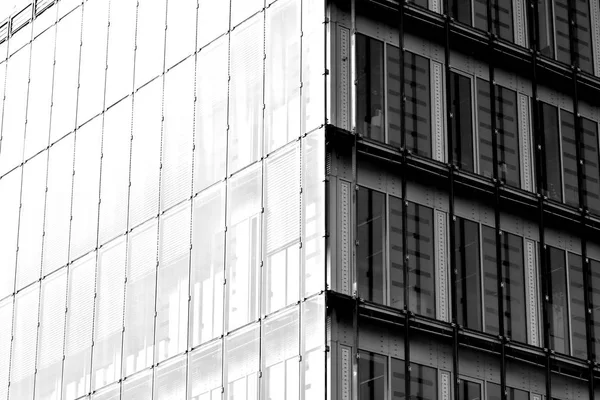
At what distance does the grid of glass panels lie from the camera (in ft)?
128

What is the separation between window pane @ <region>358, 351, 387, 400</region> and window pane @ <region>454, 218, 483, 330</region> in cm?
298

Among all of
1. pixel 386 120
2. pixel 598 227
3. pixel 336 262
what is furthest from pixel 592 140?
pixel 336 262

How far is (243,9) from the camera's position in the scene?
43.4 meters

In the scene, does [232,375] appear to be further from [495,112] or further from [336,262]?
[495,112]

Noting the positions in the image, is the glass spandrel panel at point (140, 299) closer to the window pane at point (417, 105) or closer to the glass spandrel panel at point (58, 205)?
the glass spandrel panel at point (58, 205)

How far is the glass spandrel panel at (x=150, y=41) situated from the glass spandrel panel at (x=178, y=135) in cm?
128

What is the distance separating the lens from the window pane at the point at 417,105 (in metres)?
40.5

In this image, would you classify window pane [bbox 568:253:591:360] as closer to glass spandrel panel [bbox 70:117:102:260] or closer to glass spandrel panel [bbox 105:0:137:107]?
glass spandrel panel [bbox 70:117:102:260]

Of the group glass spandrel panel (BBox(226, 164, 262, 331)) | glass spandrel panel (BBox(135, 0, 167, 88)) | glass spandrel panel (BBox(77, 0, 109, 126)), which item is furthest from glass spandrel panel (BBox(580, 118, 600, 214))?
glass spandrel panel (BBox(77, 0, 109, 126))

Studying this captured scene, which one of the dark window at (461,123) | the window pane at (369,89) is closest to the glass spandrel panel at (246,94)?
the window pane at (369,89)

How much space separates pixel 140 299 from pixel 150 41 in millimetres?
8468

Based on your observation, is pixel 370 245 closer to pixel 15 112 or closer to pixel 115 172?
pixel 115 172

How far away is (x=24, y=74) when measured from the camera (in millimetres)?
54719

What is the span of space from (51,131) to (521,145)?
55.9ft
